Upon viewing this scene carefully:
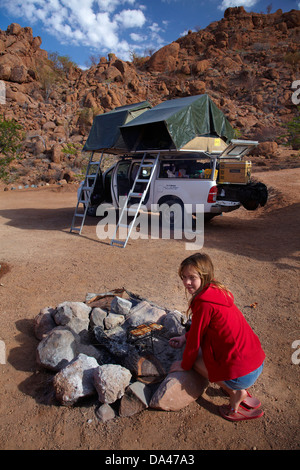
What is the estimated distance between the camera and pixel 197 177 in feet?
25.0

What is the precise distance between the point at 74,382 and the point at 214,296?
1360mm

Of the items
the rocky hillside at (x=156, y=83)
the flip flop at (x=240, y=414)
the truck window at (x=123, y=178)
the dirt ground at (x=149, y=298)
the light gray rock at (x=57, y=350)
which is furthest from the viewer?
the rocky hillside at (x=156, y=83)

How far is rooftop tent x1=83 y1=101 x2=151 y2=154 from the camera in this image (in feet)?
25.1

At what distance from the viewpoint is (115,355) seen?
2.84m

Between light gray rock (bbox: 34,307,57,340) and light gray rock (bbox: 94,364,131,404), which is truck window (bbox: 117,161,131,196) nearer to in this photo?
light gray rock (bbox: 34,307,57,340)

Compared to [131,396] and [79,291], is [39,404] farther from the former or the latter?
[79,291]

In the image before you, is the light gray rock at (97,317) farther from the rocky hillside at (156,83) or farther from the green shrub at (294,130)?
the rocky hillside at (156,83)

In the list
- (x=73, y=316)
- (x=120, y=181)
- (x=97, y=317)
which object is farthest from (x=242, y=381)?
(x=120, y=181)

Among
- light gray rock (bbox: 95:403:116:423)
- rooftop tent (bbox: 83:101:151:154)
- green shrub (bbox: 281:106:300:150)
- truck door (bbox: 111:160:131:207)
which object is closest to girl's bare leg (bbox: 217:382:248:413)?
light gray rock (bbox: 95:403:116:423)

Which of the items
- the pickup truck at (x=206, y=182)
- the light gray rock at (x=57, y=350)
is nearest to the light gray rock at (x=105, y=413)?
the light gray rock at (x=57, y=350)

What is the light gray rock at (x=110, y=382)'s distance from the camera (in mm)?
2361

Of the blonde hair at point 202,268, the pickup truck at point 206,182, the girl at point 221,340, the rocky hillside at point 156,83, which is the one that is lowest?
the girl at point 221,340

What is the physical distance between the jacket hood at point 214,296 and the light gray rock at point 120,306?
1.37 m

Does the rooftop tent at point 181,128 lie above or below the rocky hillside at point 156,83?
below
